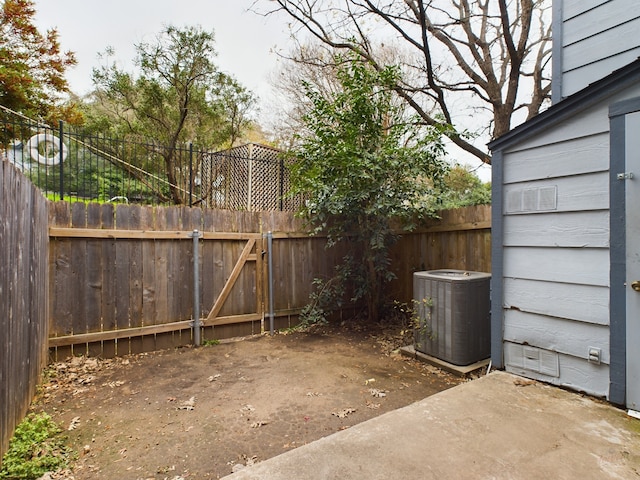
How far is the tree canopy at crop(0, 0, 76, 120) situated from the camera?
6.98 metres

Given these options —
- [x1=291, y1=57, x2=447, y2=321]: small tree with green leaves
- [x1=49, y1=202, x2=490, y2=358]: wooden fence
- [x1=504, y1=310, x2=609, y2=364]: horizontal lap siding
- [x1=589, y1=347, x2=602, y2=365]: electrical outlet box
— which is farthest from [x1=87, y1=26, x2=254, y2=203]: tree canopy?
[x1=589, y1=347, x2=602, y2=365]: electrical outlet box

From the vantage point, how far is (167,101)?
339 inches

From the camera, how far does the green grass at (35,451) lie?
1804 millimetres

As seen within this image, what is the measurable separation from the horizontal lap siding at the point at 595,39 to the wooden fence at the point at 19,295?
404cm

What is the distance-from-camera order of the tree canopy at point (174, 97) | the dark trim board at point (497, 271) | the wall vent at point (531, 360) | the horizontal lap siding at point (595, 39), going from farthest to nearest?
the tree canopy at point (174, 97)
the dark trim board at point (497, 271)
the horizontal lap siding at point (595, 39)
the wall vent at point (531, 360)

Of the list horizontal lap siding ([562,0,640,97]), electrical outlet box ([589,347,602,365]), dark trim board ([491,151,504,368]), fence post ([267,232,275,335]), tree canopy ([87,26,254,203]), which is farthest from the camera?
tree canopy ([87,26,254,203])

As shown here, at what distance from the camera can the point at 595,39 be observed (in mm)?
2684

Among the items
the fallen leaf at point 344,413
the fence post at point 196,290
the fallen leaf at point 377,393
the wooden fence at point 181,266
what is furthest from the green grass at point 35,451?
the fallen leaf at point 377,393

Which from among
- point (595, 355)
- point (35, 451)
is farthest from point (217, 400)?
point (595, 355)

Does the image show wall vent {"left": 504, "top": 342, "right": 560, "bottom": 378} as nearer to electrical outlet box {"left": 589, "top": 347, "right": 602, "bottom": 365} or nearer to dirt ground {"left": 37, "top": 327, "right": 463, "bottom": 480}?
electrical outlet box {"left": 589, "top": 347, "right": 602, "bottom": 365}

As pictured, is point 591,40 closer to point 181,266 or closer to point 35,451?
point 181,266

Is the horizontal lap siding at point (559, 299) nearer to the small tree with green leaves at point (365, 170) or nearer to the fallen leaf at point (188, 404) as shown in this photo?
the small tree with green leaves at point (365, 170)

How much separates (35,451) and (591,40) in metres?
4.78

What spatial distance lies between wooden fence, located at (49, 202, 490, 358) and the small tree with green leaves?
44cm
